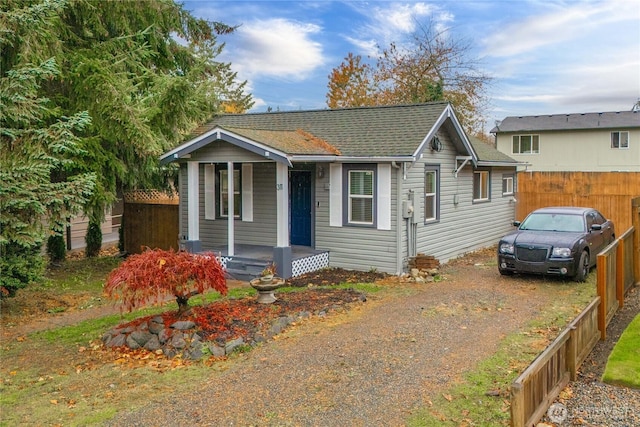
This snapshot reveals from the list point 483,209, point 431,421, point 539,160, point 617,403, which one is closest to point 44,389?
point 431,421

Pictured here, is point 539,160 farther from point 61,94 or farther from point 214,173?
point 61,94

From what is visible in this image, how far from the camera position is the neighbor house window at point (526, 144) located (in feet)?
115

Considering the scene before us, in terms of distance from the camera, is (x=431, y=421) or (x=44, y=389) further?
(x=44, y=389)

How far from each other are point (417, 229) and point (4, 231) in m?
9.00

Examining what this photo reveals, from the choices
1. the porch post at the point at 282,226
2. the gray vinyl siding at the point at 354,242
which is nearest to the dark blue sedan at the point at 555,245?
the gray vinyl siding at the point at 354,242

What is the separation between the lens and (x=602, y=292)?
7.63 m

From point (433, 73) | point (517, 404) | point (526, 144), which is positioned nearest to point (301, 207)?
point (517, 404)

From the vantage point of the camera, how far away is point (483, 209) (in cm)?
1753

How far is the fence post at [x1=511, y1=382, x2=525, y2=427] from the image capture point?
4.27m

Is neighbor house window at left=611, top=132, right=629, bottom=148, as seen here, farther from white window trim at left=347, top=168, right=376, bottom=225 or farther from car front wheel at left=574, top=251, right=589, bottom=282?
white window trim at left=347, top=168, right=376, bottom=225

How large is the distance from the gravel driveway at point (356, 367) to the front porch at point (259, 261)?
300cm

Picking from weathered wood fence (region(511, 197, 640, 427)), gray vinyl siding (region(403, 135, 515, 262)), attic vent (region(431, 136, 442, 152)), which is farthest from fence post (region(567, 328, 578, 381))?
attic vent (region(431, 136, 442, 152))

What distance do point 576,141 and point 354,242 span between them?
26.8m

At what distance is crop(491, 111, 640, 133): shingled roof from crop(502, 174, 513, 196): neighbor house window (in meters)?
16.4
